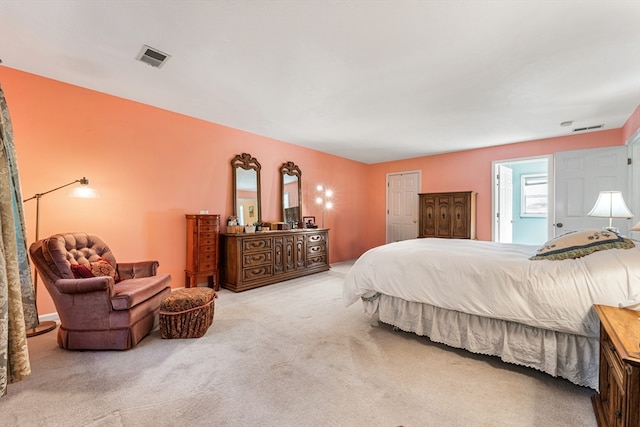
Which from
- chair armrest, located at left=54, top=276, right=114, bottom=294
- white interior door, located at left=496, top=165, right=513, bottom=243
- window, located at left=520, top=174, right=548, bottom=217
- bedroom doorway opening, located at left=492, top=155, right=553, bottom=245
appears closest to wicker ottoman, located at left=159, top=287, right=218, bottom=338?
chair armrest, located at left=54, top=276, right=114, bottom=294

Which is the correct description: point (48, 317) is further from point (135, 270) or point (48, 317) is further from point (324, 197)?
point (324, 197)

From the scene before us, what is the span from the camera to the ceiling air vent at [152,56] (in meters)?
2.25

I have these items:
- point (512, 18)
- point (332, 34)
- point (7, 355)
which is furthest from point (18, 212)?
point (512, 18)

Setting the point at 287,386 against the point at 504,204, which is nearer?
the point at 287,386

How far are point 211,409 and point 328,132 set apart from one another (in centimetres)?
392

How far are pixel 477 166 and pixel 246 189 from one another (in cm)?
460

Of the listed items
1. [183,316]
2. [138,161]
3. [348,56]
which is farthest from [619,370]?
[138,161]

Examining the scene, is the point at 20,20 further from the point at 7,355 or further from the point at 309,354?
the point at 309,354

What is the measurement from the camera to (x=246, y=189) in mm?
4469

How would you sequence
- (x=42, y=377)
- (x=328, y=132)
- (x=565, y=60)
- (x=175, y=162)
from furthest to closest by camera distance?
(x=328, y=132) < (x=175, y=162) < (x=565, y=60) < (x=42, y=377)

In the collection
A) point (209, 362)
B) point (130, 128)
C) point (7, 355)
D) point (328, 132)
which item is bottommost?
point (209, 362)

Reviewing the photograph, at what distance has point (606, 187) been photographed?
4031 mm

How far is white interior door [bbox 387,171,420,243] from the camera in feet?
20.6

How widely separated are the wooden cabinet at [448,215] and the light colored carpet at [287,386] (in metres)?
3.38
